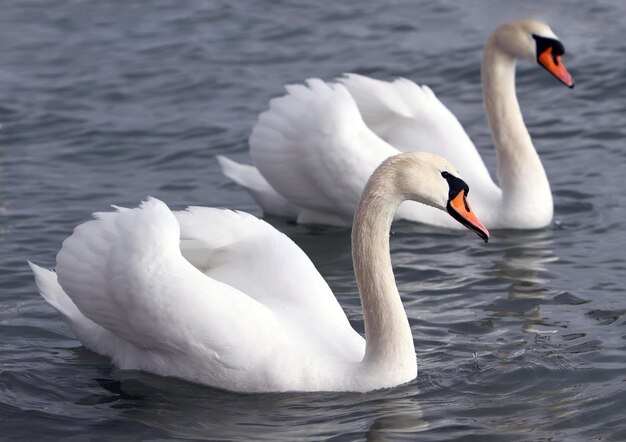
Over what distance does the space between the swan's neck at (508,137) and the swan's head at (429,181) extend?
327cm

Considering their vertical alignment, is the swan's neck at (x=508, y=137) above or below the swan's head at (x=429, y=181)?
below

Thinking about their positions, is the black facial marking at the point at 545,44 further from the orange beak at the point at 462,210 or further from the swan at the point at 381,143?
the orange beak at the point at 462,210

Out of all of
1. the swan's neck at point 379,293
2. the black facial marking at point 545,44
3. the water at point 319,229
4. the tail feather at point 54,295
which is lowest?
the water at point 319,229

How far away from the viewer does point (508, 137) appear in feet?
34.1

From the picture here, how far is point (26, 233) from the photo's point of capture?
991 centimetres

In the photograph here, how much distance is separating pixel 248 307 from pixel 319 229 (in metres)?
3.56

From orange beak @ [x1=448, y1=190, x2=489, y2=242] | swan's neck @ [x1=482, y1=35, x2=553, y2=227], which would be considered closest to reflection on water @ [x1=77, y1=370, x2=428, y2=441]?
orange beak @ [x1=448, y1=190, x2=489, y2=242]

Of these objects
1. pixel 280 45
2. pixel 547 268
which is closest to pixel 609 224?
pixel 547 268

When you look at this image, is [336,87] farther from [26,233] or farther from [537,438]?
[537,438]

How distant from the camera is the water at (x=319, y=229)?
22.0 feet

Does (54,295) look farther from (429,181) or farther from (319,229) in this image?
(319,229)

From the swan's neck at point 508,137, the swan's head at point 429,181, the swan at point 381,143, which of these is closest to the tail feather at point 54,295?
the swan's head at point 429,181

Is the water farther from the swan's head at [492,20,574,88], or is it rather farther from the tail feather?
the swan's head at [492,20,574,88]

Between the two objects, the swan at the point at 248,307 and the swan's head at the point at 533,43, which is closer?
the swan at the point at 248,307
